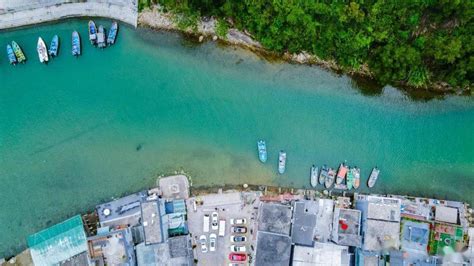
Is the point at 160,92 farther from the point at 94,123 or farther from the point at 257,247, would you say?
the point at 257,247

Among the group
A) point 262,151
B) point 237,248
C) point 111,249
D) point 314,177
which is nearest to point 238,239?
point 237,248

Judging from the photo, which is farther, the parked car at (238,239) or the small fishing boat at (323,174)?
the small fishing boat at (323,174)

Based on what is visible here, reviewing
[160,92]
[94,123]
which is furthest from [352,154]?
[94,123]

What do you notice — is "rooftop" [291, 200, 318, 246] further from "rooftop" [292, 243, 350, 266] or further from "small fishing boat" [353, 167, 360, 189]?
"small fishing boat" [353, 167, 360, 189]

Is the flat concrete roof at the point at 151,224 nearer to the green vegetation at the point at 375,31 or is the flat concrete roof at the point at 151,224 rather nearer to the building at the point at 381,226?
the building at the point at 381,226

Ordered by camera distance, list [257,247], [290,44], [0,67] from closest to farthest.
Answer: [257,247]
[290,44]
[0,67]

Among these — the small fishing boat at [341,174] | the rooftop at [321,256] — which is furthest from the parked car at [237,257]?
the small fishing boat at [341,174]

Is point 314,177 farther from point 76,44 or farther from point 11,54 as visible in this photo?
point 11,54
